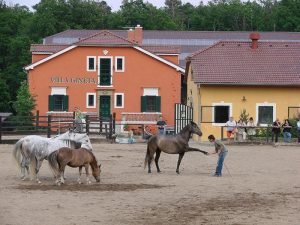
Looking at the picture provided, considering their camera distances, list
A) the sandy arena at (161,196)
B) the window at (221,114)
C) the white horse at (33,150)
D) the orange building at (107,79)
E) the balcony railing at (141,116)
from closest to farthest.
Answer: the sandy arena at (161,196) < the white horse at (33,150) < the window at (221,114) < the balcony railing at (141,116) < the orange building at (107,79)

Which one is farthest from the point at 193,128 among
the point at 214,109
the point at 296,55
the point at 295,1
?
the point at 295,1

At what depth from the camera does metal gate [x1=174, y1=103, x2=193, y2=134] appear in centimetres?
4566

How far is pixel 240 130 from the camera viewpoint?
40469 millimetres

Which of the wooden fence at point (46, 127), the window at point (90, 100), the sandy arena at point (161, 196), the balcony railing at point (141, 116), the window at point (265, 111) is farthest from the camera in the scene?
the window at point (90, 100)

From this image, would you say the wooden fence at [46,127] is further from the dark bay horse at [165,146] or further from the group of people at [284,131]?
the dark bay horse at [165,146]

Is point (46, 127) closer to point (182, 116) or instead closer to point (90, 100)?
point (182, 116)

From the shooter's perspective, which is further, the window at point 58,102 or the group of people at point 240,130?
the window at point 58,102

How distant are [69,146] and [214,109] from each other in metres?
23.5

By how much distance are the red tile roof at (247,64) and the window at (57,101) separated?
12.2m

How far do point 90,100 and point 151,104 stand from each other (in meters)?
4.05

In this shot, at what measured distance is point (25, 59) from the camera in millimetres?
79250

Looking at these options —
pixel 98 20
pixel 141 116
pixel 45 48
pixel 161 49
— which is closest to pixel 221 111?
pixel 141 116

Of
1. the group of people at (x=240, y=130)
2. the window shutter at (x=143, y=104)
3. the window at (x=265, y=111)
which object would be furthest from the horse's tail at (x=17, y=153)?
the window shutter at (x=143, y=104)

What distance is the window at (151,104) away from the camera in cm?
5612
